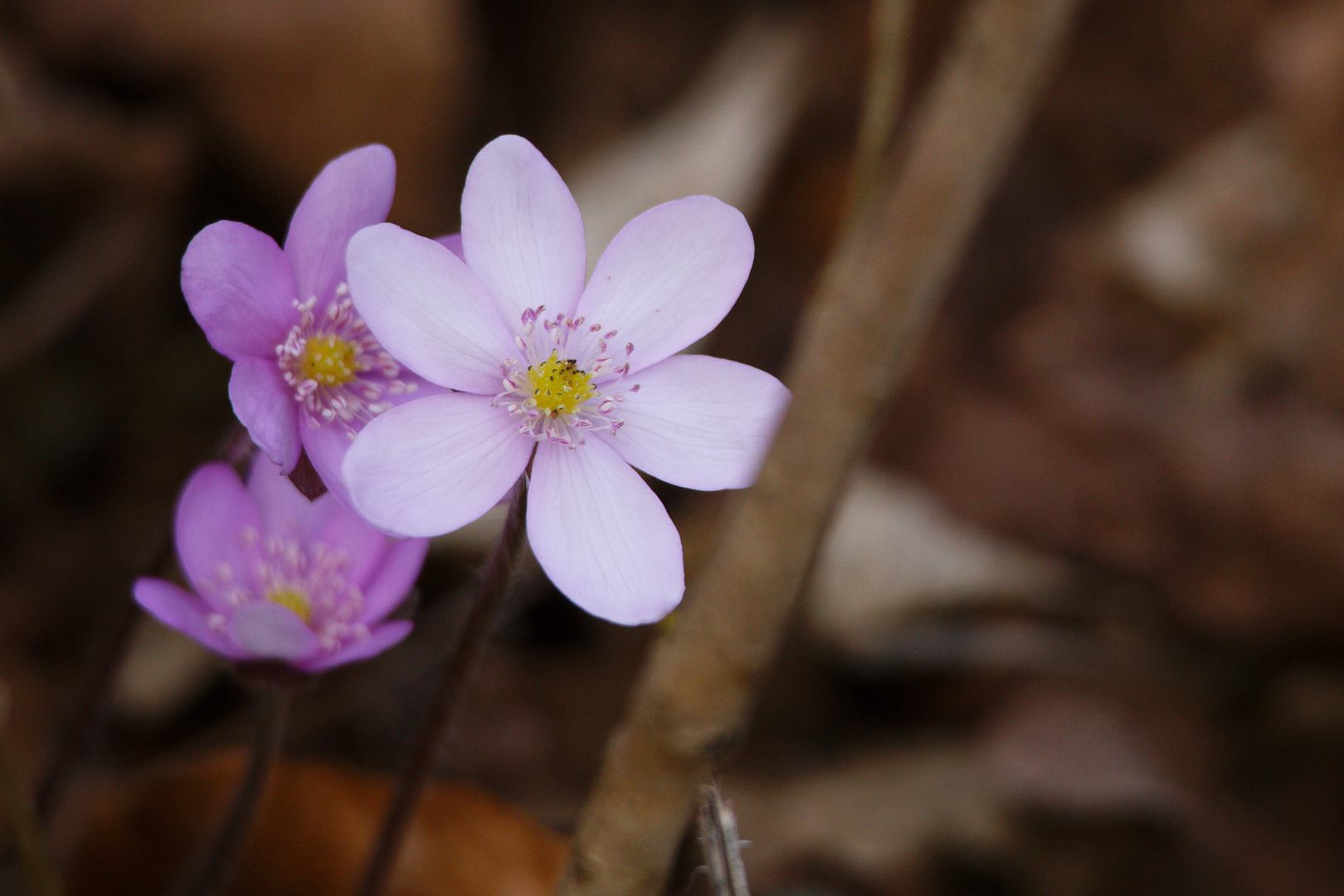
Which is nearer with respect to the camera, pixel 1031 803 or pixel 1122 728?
pixel 1031 803

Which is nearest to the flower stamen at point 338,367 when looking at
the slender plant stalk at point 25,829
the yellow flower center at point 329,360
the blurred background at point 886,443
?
the yellow flower center at point 329,360

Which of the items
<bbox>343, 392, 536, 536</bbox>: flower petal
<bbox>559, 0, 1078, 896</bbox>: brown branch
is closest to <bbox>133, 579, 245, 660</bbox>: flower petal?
<bbox>343, 392, 536, 536</bbox>: flower petal

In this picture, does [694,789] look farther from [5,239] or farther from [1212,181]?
[1212,181]

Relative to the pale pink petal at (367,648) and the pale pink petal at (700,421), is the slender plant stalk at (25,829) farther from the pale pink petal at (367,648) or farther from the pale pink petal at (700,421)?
the pale pink petal at (700,421)

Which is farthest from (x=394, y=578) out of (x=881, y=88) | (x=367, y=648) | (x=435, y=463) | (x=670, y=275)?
(x=881, y=88)

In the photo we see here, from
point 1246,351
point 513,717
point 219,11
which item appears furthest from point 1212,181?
point 219,11
